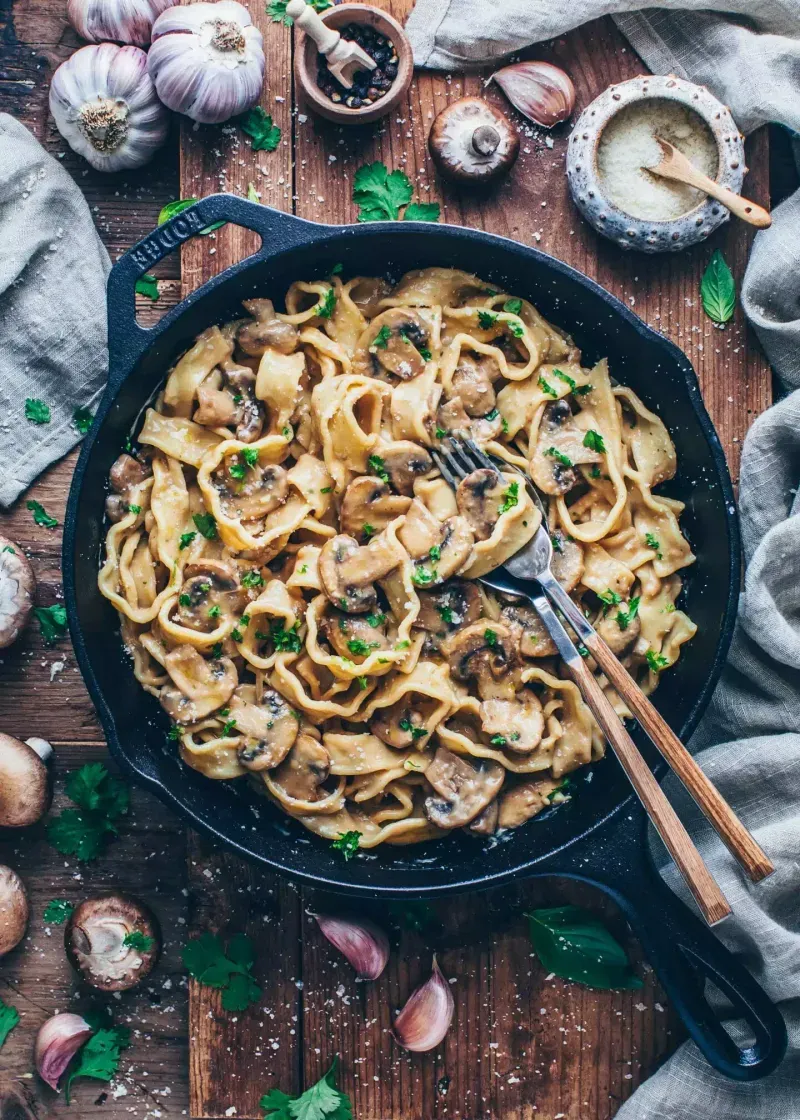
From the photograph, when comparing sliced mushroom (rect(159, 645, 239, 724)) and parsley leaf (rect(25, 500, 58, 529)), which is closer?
sliced mushroom (rect(159, 645, 239, 724))

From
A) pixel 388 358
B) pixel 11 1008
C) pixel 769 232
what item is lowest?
pixel 11 1008

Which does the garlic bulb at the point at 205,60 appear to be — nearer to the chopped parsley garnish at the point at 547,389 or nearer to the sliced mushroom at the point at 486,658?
the chopped parsley garnish at the point at 547,389

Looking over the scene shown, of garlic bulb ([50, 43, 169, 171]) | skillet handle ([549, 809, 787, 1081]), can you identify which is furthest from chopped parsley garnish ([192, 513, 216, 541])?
skillet handle ([549, 809, 787, 1081])

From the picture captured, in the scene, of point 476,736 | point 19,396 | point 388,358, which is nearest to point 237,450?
point 388,358

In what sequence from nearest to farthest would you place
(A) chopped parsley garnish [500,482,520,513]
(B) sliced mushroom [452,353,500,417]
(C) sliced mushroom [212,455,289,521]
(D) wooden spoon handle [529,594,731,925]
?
(D) wooden spoon handle [529,594,731,925] → (A) chopped parsley garnish [500,482,520,513] → (C) sliced mushroom [212,455,289,521] → (B) sliced mushroom [452,353,500,417]

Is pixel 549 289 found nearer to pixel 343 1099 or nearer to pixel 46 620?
pixel 46 620

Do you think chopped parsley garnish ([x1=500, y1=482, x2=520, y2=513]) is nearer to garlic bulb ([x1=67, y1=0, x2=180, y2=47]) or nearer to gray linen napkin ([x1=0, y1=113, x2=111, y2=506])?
gray linen napkin ([x1=0, y1=113, x2=111, y2=506])

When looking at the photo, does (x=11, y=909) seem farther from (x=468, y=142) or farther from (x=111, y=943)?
(x=468, y=142)
